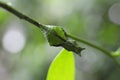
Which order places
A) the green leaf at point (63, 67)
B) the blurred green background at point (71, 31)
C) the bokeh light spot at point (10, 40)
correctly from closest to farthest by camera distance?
the green leaf at point (63, 67), the blurred green background at point (71, 31), the bokeh light spot at point (10, 40)

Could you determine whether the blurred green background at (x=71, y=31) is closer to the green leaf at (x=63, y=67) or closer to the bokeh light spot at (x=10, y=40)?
the bokeh light spot at (x=10, y=40)

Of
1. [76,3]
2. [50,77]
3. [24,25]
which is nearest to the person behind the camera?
[50,77]

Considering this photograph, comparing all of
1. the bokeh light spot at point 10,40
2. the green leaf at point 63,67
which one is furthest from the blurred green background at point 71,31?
the green leaf at point 63,67

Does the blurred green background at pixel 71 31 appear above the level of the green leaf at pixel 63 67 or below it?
below

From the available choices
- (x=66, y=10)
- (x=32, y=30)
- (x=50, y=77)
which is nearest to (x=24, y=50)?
(x=32, y=30)

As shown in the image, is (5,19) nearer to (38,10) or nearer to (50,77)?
(38,10)

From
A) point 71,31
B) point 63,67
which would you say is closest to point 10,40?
point 71,31
